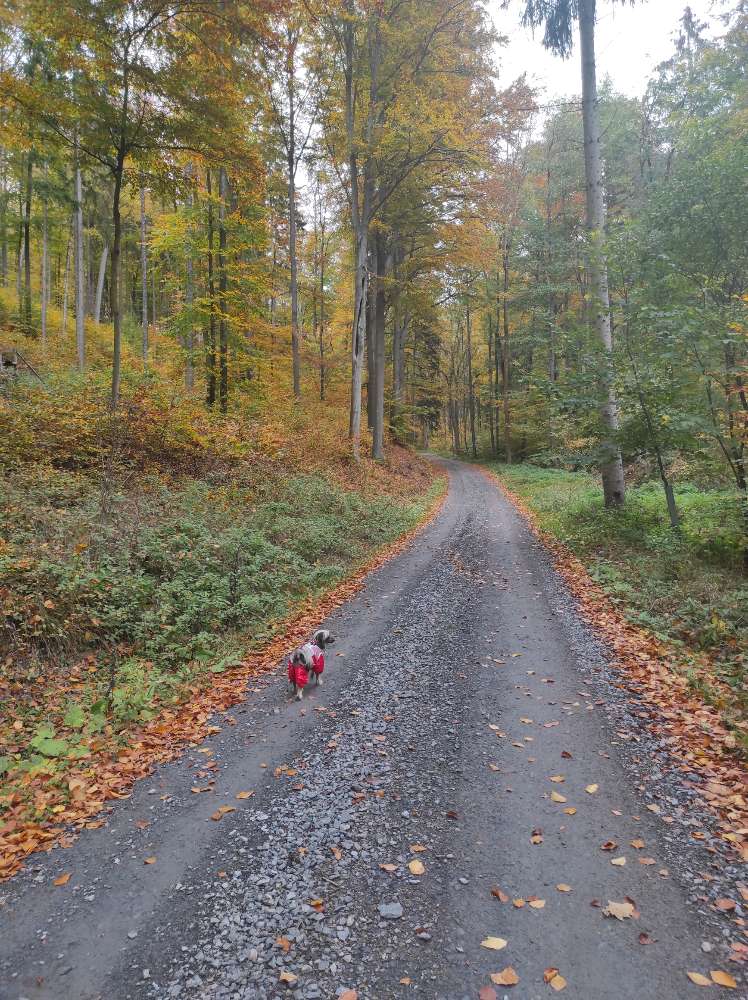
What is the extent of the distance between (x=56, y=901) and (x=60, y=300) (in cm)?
3908

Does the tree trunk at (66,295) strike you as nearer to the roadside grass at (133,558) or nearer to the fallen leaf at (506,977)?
the roadside grass at (133,558)

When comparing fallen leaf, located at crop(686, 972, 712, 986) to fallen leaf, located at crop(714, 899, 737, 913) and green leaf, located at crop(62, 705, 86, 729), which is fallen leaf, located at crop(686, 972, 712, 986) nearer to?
fallen leaf, located at crop(714, 899, 737, 913)

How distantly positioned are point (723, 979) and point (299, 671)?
4087mm

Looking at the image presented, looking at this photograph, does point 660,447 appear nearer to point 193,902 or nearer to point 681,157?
point 681,157

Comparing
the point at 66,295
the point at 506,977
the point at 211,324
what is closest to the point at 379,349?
the point at 211,324

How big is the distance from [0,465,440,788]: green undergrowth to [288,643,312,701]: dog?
4.08 ft

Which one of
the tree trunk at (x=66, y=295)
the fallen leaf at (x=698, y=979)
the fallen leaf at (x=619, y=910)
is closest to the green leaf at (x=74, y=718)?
the fallen leaf at (x=619, y=910)

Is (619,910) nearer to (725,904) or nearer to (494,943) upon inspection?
(725,904)

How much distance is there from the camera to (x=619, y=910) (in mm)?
2969

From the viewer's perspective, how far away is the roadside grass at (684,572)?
6.06 m

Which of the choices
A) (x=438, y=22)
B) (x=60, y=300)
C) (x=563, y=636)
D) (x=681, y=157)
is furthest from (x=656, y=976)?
(x=60, y=300)

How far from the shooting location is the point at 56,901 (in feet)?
10.2

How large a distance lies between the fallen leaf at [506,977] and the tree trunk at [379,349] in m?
18.6

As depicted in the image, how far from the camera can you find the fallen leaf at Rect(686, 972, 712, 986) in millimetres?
2551
